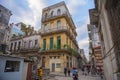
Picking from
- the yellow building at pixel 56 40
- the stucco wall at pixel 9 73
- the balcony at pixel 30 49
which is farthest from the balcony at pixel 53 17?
the stucco wall at pixel 9 73

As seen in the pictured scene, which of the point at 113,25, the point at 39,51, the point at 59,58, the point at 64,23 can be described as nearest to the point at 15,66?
the point at 113,25

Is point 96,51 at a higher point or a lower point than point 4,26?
lower

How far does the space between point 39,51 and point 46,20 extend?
321 inches

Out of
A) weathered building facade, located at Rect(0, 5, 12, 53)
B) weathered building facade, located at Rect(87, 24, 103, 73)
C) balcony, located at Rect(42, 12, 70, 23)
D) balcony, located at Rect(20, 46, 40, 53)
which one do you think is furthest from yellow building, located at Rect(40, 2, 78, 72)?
weathered building facade, located at Rect(0, 5, 12, 53)

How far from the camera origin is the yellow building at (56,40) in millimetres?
21036

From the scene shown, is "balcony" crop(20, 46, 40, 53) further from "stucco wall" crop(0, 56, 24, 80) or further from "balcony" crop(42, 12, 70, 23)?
"stucco wall" crop(0, 56, 24, 80)

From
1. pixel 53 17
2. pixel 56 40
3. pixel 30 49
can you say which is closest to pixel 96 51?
pixel 56 40

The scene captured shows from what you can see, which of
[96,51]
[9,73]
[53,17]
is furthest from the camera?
[53,17]

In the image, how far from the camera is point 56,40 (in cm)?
2278

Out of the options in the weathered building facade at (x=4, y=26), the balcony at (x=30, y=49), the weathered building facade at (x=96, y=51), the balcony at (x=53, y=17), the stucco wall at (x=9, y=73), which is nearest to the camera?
the stucco wall at (x=9, y=73)

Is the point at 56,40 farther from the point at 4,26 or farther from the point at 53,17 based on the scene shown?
the point at 4,26

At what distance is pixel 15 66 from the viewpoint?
947 centimetres

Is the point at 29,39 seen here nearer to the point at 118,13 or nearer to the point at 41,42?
the point at 41,42

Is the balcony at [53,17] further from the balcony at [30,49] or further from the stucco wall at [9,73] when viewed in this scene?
the stucco wall at [9,73]
